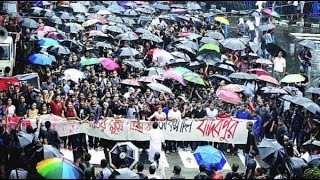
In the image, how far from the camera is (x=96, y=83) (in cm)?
2144

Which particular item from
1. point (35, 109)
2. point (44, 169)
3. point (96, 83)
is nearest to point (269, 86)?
point (96, 83)

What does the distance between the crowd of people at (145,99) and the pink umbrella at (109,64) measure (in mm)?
195

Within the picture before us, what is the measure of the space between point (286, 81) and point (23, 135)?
9.34 m

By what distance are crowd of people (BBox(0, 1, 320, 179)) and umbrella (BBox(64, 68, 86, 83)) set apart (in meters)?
0.13

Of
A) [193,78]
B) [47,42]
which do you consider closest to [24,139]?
[193,78]

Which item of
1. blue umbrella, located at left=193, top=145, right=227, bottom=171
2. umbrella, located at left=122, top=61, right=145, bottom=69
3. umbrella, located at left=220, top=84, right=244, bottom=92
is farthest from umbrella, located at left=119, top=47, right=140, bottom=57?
blue umbrella, located at left=193, top=145, right=227, bottom=171

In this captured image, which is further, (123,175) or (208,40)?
(208,40)

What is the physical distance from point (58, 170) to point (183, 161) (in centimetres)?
630

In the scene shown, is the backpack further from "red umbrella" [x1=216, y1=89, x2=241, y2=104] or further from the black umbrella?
the black umbrella

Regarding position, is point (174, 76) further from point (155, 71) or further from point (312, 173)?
point (312, 173)

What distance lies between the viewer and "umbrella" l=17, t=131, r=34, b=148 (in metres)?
16.0

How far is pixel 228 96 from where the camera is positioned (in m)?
19.8

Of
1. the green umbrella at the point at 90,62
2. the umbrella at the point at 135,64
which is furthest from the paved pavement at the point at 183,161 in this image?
the green umbrella at the point at 90,62

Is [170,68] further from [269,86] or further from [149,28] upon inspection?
[149,28]
